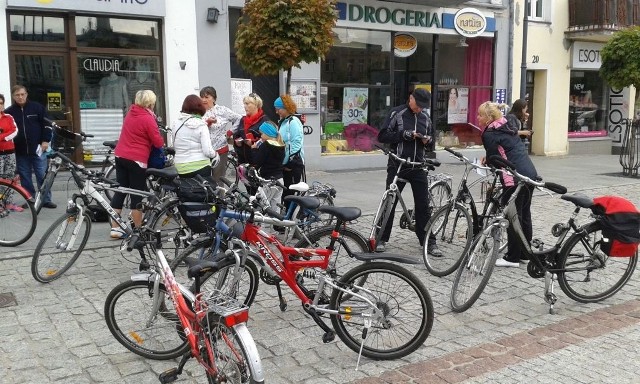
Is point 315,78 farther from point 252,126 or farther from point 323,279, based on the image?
point 323,279

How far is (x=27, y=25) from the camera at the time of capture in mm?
Result: 10609

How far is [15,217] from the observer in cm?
695

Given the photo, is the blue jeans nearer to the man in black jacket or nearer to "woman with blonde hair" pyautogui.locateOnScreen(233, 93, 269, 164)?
the man in black jacket

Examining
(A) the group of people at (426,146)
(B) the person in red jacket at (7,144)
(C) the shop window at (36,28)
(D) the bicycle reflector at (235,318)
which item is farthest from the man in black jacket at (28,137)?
(D) the bicycle reflector at (235,318)

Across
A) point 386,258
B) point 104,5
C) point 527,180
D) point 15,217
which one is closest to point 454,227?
point 527,180

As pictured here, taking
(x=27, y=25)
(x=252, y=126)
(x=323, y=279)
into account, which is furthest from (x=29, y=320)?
(x=27, y=25)

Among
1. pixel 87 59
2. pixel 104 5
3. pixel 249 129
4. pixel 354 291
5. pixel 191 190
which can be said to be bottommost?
pixel 354 291

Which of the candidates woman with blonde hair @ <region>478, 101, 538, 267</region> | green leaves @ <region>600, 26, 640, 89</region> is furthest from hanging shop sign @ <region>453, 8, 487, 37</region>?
woman with blonde hair @ <region>478, 101, 538, 267</region>

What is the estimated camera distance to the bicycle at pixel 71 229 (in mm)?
5809

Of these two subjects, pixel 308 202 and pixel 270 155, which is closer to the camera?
pixel 308 202

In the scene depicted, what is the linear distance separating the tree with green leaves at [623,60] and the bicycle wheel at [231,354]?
1318 cm

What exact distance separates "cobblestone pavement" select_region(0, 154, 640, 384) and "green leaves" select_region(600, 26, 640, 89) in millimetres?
9580

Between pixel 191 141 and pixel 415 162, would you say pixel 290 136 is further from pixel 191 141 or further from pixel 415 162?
Answer: pixel 415 162

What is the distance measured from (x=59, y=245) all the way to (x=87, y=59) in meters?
6.34
